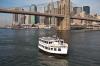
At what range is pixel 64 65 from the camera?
37.6 m

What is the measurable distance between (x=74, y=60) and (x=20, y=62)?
8006 millimetres

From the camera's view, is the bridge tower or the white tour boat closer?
the white tour boat

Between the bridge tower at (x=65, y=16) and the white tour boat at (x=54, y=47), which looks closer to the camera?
the white tour boat at (x=54, y=47)

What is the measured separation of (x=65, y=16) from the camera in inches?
5645

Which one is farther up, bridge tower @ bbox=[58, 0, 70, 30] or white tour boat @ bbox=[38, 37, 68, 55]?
bridge tower @ bbox=[58, 0, 70, 30]

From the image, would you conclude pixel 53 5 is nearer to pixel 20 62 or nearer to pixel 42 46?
pixel 42 46

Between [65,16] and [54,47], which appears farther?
[65,16]

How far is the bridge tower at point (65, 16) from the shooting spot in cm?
14300

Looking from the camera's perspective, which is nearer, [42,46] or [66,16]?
[42,46]

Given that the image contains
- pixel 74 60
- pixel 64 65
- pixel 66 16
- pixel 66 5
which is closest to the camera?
pixel 64 65

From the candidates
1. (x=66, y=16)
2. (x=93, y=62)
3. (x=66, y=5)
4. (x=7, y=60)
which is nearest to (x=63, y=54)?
(x=93, y=62)

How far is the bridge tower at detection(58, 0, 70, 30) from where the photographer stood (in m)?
143

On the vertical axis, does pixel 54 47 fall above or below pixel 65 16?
below

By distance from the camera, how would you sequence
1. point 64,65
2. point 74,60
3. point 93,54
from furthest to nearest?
point 93,54
point 74,60
point 64,65
